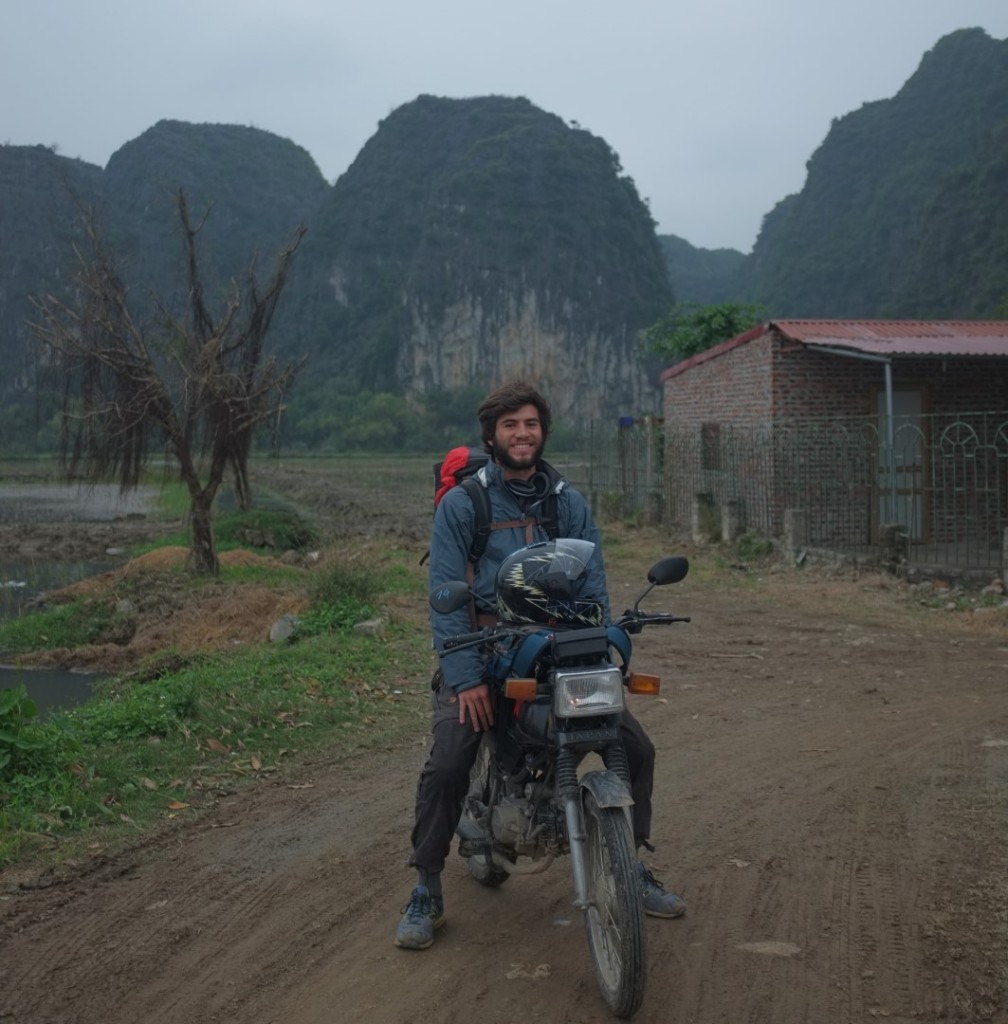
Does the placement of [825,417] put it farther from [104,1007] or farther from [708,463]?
[104,1007]

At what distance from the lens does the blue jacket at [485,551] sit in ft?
12.6

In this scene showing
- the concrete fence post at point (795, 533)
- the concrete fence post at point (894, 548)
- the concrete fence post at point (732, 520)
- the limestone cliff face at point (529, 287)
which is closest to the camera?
the concrete fence post at point (894, 548)

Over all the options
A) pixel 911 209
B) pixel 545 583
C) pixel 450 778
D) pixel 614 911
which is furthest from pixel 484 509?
pixel 911 209

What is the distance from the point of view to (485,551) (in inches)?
158

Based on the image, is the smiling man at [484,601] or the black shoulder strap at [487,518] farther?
the black shoulder strap at [487,518]

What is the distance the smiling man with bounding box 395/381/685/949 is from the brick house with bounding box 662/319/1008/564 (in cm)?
1196

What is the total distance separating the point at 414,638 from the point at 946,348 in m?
→ 9.31

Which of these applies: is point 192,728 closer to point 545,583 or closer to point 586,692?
point 545,583

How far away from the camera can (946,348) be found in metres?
16.0

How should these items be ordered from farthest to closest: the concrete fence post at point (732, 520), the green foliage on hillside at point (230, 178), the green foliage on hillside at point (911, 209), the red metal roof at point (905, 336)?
1. the green foliage on hillside at point (230, 178)
2. the green foliage on hillside at point (911, 209)
3. the concrete fence post at point (732, 520)
4. the red metal roof at point (905, 336)

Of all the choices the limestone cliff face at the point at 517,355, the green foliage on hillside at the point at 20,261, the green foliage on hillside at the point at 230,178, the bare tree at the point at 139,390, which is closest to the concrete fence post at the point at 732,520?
the bare tree at the point at 139,390

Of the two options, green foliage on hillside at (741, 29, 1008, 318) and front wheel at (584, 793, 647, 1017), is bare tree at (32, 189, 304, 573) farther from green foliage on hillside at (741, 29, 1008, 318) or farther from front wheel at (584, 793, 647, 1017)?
green foliage on hillside at (741, 29, 1008, 318)

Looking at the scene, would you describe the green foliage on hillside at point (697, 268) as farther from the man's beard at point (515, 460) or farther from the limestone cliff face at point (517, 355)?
the man's beard at point (515, 460)

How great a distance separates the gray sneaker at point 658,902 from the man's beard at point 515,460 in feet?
4.63
